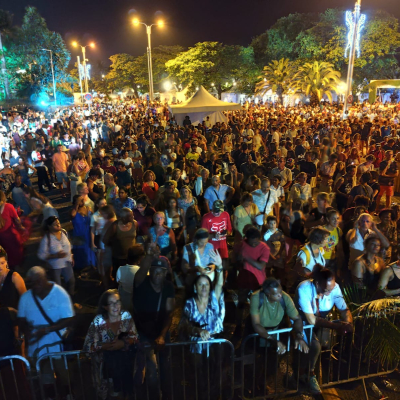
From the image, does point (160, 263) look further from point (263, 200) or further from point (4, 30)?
point (4, 30)

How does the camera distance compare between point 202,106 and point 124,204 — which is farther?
point 202,106

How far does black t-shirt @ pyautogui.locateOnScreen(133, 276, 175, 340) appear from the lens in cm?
377

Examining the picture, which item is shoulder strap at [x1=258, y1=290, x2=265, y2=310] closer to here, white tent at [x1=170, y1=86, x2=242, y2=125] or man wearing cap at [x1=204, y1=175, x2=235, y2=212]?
man wearing cap at [x1=204, y1=175, x2=235, y2=212]

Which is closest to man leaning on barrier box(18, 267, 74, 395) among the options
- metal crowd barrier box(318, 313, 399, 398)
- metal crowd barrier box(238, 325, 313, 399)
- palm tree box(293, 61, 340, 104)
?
metal crowd barrier box(238, 325, 313, 399)

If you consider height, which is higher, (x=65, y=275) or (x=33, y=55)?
(x=33, y=55)

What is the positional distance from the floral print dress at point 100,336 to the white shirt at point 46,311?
37 centimetres

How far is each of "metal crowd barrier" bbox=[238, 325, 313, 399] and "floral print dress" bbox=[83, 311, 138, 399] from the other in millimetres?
1151

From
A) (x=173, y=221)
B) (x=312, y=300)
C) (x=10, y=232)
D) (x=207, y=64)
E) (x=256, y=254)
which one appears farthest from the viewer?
(x=207, y=64)

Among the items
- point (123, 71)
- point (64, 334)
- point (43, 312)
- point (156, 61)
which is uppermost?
point (156, 61)

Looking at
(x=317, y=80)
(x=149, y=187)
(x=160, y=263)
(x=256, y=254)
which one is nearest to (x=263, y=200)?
(x=256, y=254)

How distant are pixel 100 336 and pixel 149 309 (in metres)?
0.55

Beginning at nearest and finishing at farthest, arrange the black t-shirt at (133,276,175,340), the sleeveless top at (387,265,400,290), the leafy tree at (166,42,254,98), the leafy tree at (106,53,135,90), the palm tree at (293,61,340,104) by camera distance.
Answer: the black t-shirt at (133,276,175,340) → the sleeveless top at (387,265,400,290) → the palm tree at (293,61,340,104) → the leafy tree at (166,42,254,98) → the leafy tree at (106,53,135,90)

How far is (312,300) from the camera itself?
3812mm

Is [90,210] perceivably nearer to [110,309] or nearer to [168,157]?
[110,309]
